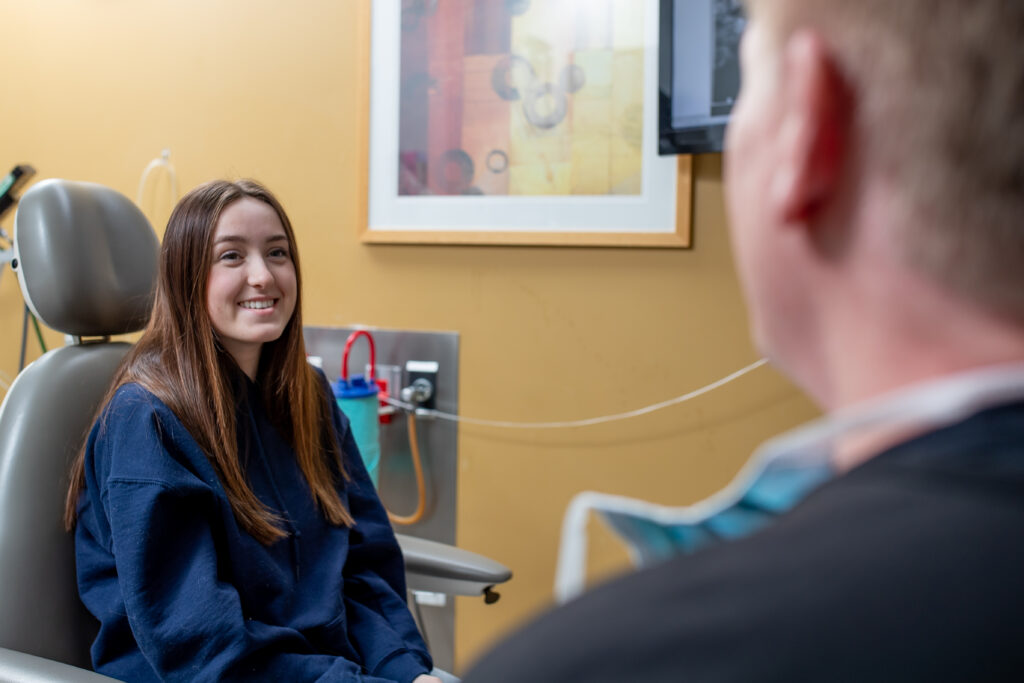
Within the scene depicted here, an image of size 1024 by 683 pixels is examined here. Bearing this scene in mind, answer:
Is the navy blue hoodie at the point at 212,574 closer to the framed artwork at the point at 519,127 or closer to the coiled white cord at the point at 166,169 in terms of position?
the framed artwork at the point at 519,127

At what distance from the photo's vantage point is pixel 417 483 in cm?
201

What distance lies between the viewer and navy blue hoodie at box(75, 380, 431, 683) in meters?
1.06

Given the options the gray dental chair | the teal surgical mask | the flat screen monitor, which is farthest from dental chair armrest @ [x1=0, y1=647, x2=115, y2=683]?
the flat screen monitor

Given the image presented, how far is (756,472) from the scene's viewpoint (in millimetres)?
392

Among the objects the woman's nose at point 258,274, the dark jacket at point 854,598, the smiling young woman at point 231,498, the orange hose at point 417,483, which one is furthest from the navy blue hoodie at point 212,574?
the dark jacket at point 854,598

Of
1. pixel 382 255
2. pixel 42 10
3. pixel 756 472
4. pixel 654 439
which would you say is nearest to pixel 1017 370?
pixel 756 472

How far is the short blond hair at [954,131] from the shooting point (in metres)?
0.31

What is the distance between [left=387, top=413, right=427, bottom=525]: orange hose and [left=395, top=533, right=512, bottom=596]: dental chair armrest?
439 millimetres

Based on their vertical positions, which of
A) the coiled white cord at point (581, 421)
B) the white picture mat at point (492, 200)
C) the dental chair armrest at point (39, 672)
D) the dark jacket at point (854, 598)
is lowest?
the dental chair armrest at point (39, 672)

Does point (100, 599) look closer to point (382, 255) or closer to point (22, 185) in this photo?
point (382, 255)

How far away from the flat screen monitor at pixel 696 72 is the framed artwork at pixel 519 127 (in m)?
0.08

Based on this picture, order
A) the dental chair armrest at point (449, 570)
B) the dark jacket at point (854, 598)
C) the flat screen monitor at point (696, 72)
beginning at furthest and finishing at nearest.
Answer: the flat screen monitor at point (696, 72)
the dental chair armrest at point (449, 570)
the dark jacket at point (854, 598)

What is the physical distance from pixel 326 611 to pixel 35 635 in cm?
40

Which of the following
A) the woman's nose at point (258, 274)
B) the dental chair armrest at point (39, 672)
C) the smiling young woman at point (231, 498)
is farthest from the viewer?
the woman's nose at point (258, 274)
